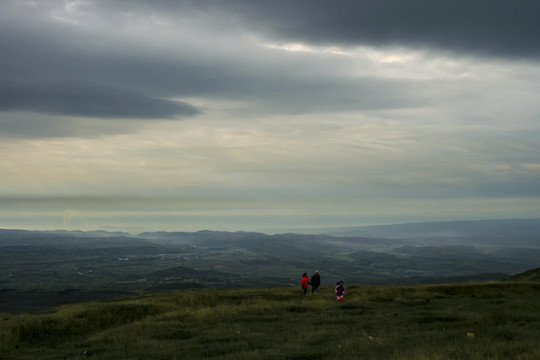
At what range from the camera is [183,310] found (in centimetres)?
3097

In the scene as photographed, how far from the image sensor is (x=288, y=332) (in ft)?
69.5

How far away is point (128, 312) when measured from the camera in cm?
3108

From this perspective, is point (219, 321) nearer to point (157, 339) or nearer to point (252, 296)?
point (157, 339)

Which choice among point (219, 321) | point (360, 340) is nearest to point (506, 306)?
point (360, 340)

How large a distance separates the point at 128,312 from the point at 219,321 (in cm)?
827

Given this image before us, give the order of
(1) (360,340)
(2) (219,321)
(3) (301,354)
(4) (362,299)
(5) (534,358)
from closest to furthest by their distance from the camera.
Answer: (5) (534,358), (3) (301,354), (1) (360,340), (2) (219,321), (4) (362,299)

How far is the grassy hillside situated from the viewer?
1515cm

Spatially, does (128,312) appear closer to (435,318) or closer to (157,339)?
(157,339)

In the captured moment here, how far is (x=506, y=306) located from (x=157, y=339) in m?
21.0

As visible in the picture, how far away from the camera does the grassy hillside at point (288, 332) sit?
15.1 m

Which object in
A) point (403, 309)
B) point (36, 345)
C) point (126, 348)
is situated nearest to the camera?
point (126, 348)

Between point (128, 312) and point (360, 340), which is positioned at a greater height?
point (360, 340)

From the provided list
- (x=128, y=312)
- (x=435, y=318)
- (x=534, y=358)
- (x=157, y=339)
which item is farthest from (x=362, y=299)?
(x=534, y=358)

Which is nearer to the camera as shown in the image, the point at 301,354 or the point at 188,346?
the point at 301,354
